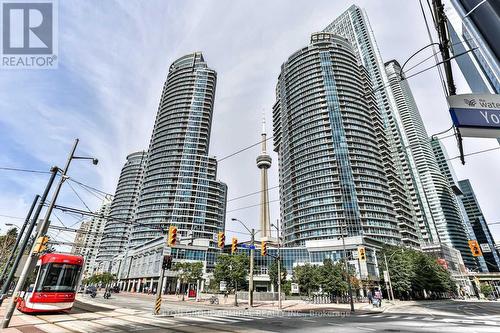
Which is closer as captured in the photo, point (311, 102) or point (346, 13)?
point (311, 102)

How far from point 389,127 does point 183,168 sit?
129m

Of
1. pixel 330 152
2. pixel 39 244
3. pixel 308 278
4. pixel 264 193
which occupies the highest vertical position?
pixel 330 152

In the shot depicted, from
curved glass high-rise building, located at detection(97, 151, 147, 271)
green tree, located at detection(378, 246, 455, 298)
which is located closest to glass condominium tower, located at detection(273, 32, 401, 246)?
green tree, located at detection(378, 246, 455, 298)

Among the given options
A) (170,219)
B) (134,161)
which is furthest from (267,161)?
(134,161)

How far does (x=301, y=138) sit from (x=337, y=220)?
3877 centimetres

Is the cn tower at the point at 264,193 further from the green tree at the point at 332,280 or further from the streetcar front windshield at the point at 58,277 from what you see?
the streetcar front windshield at the point at 58,277

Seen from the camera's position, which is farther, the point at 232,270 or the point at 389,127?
the point at 389,127

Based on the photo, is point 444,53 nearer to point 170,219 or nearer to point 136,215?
point 170,219

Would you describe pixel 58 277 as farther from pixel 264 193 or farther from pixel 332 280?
pixel 264 193

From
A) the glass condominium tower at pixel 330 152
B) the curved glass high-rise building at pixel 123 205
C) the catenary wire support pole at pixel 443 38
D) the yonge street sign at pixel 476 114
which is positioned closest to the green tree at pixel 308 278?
the glass condominium tower at pixel 330 152

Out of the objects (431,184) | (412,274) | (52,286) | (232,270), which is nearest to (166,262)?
(52,286)

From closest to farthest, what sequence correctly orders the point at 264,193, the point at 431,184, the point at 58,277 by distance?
1. the point at 58,277
2. the point at 264,193
3. the point at 431,184

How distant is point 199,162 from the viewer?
12094 cm

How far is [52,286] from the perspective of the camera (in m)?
16.2
